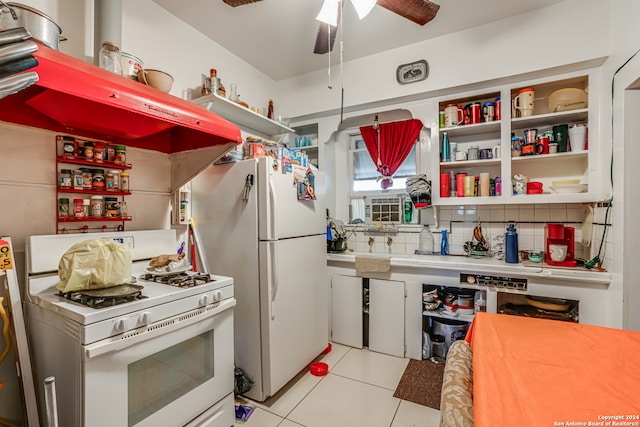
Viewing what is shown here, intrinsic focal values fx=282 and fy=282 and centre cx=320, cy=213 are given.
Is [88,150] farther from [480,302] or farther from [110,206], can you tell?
[480,302]

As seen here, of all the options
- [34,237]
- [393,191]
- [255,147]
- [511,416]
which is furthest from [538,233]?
[34,237]

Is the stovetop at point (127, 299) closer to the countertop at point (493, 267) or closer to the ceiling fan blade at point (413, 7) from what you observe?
the countertop at point (493, 267)

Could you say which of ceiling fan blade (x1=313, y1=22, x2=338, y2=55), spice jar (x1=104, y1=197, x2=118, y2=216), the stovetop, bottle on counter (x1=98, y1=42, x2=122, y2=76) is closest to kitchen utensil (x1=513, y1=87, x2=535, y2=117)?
ceiling fan blade (x1=313, y1=22, x2=338, y2=55)

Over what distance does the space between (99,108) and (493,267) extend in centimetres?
273

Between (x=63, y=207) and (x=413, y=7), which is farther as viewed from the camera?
(x=413, y=7)

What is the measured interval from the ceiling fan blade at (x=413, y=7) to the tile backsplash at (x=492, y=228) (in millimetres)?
1723

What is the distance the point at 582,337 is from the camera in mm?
1135

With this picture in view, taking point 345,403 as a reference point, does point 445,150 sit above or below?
above

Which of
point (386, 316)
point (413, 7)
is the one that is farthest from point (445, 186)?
point (413, 7)

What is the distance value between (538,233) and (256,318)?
8.26ft

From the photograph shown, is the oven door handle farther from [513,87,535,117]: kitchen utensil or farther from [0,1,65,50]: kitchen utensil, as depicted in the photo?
[513,87,535,117]: kitchen utensil

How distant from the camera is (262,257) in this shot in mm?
1922

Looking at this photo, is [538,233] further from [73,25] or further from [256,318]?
[73,25]

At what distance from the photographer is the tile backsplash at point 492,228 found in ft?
7.36
